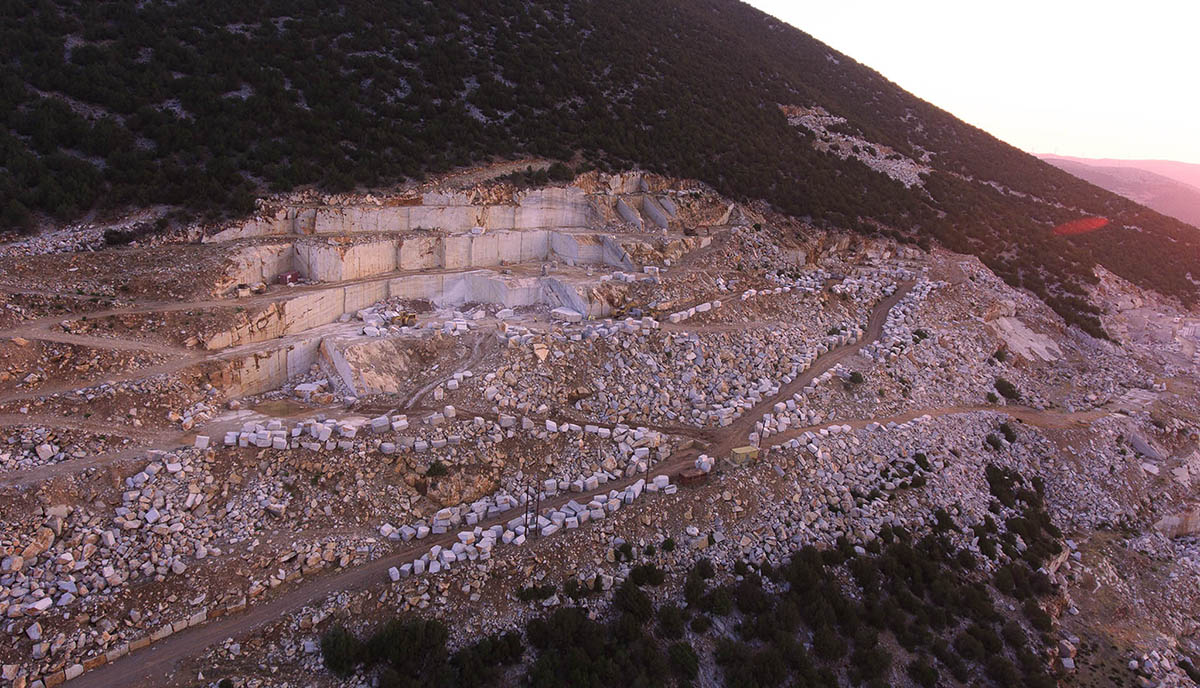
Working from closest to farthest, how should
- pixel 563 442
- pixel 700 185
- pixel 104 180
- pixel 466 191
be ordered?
pixel 563 442 < pixel 104 180 < pixel 466 191 < pixel 700 185

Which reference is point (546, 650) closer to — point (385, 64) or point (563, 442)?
point (563, 442)

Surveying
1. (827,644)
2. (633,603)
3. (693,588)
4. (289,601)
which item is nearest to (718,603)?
(693,588)

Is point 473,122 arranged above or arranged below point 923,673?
above

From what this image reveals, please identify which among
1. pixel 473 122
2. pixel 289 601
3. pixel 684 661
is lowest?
pixel 289 601

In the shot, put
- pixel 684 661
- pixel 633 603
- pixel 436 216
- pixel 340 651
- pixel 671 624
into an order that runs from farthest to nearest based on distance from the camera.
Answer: pixel 436 216 → pixel 633 603 → pixel 671 624 → pixel 684 661 → pixel 340 651

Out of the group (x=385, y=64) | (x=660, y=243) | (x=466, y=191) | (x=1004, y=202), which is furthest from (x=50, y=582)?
(x=1004, y=202)

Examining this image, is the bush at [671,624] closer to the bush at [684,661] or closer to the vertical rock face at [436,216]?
the bush at [684,661]

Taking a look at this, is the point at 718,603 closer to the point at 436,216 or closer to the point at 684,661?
the point at 684,661

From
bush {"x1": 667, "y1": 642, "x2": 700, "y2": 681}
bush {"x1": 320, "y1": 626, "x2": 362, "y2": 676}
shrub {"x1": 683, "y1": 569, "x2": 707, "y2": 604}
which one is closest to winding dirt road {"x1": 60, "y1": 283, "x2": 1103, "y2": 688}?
bush {"x1": 320, "y1": 626, "x2": 362, "y2": 676}
